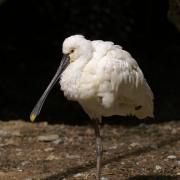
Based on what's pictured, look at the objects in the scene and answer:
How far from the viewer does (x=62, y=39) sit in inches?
527

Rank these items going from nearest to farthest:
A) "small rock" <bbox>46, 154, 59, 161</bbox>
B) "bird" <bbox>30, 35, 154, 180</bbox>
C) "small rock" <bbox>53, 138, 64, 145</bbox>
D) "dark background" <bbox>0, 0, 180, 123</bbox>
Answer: "bird" <bbox>30, 35, 154, 180</bbox> < "small rock" <bbox>46, 154, 59, 161</bbox> < "small rock" <bbox>53, 138, 64, 145</bbox> < "dark background" <bbox>0, 0, 180, 123</bbox>

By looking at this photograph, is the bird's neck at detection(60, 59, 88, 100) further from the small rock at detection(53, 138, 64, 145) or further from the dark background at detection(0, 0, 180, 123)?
the dark background at detection(0, 0, 180, 123)

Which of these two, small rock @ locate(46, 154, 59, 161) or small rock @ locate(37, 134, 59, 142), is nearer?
small rock @ locate(46, 154, 59, 161)

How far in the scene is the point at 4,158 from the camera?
6953mm

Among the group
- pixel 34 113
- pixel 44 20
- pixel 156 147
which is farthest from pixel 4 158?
pixel 44 20

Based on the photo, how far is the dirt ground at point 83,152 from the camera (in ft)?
21.1

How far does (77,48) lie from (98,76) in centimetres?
34

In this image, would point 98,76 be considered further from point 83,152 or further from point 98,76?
point 83,152

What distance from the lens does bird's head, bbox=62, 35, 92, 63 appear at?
18.3 ft

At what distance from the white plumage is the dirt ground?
2.95 ft

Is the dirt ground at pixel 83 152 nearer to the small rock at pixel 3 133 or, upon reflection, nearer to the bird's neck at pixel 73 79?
the small rock at pixel 3 133

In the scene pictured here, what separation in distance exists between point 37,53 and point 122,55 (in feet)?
27.4

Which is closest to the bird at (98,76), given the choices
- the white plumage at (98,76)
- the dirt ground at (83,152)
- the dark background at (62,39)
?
the white plumage at (98,76)

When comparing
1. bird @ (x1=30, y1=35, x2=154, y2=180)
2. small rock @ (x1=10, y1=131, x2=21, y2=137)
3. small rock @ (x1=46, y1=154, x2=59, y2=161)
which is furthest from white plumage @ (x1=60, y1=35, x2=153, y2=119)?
small rock @ (x1=10, y1=131, x2=21, y2=137)
